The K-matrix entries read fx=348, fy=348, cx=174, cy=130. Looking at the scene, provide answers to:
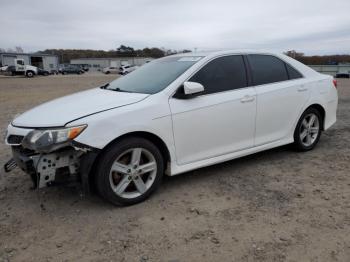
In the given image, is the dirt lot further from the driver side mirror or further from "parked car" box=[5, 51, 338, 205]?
the driver side mirror

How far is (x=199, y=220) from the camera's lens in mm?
3330

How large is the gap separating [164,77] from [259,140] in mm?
1552

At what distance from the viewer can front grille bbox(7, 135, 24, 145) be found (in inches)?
140

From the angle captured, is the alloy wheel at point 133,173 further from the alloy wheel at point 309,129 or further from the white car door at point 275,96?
the alloy wheel at point 309,129

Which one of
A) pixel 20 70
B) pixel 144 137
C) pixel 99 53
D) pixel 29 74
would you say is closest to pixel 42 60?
pixel 29 74

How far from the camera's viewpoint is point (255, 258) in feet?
8.98

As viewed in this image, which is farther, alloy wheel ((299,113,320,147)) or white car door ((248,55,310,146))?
alloy wheel ((299,113,320,147))

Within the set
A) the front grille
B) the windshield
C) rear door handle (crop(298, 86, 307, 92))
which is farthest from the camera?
rear door handle (crop(298, 86, 307, 92))

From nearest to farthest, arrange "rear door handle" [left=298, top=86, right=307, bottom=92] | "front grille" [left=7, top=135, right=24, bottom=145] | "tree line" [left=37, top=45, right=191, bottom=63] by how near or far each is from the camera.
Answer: "front grille" [left=7, top=135, right=24, bottom=145], "rear door handle" [left=298, top=86, right=307, bottom=92], "tree line" [left=37, top=45, right=191, bottom=63]

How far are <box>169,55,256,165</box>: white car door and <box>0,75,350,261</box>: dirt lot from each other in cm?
45

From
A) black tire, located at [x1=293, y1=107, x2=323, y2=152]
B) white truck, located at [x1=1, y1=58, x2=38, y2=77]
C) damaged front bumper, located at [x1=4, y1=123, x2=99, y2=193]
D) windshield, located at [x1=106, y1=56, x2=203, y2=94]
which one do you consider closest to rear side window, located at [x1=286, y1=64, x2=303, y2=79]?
black tire, located at [x1=293, y1=107, x2=323, y2=152]

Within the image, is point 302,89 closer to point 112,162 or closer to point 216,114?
point 216,114

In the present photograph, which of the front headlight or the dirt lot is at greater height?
the front headlight

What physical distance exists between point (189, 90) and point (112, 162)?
1.14 metres
